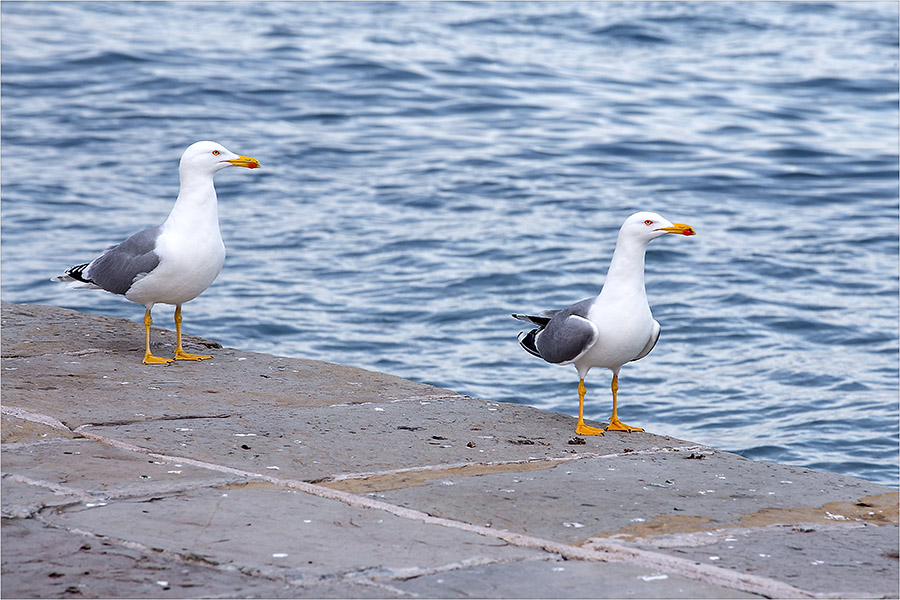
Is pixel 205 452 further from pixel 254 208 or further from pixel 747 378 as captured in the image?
pixel 254 208

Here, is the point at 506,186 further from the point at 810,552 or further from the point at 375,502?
the point at 810,552

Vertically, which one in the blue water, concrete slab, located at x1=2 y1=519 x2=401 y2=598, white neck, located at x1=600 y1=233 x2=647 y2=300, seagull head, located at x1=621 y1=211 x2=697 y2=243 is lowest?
the blue water

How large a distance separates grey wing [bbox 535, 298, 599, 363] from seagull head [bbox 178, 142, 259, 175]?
1.77m

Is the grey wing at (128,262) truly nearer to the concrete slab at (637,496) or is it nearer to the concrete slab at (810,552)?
the concrete slab at (637,496)

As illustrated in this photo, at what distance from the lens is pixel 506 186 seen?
49.6 ft

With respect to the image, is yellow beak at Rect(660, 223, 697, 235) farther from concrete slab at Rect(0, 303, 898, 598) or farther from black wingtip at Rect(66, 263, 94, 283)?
black wingtip at Rect(66, 263, 94, 283)

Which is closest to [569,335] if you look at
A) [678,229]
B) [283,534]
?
[678,229]

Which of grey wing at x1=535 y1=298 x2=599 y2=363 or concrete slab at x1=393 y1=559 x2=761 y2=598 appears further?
grey wing at x1=535 y1=298 x2=599 y2=363

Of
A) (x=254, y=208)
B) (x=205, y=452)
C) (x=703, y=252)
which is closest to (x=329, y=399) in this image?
(x=205, y=452)

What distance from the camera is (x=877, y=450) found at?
820 cm

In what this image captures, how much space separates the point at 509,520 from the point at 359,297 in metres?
8.02

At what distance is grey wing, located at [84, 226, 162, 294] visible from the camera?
239 inches

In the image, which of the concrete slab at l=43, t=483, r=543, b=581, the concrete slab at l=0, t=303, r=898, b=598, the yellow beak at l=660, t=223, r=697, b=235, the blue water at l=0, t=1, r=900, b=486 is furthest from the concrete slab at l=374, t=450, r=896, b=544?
the blue water at l=0, t=1, r=900, b=486

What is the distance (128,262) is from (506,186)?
9.37 meters
